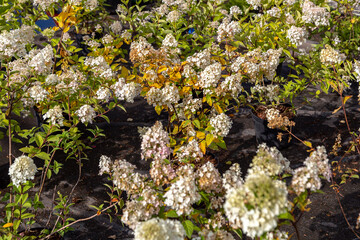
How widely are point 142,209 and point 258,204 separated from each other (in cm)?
72

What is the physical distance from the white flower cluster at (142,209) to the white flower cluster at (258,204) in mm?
620

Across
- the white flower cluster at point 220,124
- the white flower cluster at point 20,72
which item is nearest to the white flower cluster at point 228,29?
the white flower cluster at point 220,124

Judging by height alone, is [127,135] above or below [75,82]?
below

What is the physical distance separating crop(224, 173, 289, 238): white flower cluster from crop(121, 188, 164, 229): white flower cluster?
62cm

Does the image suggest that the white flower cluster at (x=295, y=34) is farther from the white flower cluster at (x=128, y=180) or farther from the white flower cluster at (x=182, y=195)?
the white flower cluster at (x=182, y=195)

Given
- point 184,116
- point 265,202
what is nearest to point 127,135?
point 184,116

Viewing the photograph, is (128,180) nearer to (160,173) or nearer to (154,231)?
(160,173)

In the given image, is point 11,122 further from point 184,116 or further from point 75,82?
point 184,116

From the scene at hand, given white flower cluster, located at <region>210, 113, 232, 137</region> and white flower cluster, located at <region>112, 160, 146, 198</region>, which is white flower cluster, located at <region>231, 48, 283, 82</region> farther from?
white flower cluster, located at <region>112, 160, 146, 198</region>

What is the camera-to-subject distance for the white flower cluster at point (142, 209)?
1.71 metres

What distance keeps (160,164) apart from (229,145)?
1891mm

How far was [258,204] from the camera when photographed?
3.87ft

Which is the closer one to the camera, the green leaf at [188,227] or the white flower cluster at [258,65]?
the green leaf at [188,227]

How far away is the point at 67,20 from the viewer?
10.3ft
